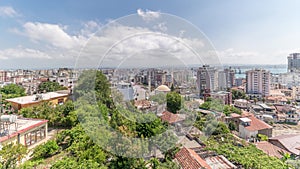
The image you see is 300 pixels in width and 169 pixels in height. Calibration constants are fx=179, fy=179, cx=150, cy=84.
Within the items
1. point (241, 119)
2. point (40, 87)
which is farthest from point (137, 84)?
point (40, 87)

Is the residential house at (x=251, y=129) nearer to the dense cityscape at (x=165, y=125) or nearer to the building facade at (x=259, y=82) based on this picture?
the dense cityscape at (x=165, y=125)

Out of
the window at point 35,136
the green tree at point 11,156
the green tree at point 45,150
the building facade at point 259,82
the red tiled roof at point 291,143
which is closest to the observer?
the green tree at point 11,156

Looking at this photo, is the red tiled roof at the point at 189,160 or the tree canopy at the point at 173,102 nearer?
the red tiled roof at the point at 189,160

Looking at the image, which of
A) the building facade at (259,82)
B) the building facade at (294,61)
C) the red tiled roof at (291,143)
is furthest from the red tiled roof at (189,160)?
the building facade at (294,61)

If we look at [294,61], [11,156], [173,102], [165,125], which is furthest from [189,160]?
[294,61]

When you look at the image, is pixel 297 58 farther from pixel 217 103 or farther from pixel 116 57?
pixel 116 57

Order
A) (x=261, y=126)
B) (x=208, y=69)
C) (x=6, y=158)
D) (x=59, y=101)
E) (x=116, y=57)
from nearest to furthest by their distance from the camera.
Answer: (x=6, y=158)
(x=116, y=57)
(x=208, y=69)
(x=261, y=126)
(x=59, y=101)

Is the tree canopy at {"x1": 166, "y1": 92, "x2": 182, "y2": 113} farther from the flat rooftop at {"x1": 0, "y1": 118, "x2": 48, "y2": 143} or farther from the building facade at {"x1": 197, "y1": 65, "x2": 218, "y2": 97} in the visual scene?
the flat rooftop at {"x1": 0, "y1": 118, "x2": 48, "y2": 143}
